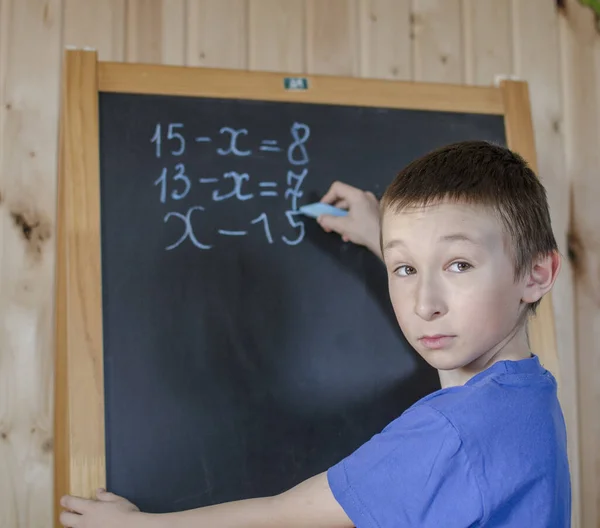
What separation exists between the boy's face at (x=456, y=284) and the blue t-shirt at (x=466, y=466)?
0.06 metres

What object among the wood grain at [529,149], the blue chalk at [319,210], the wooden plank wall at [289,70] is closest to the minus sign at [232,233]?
the blue chalk at [319,210]

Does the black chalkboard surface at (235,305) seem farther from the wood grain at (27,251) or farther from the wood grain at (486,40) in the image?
the wood grain at (486,40)

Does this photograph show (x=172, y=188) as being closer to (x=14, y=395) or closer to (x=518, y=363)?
(x=14, y=395)

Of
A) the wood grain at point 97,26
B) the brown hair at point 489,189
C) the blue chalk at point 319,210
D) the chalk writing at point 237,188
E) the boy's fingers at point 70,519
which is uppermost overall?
the wood grain at point 97,26

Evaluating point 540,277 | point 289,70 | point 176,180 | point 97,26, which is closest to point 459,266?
point 540,277

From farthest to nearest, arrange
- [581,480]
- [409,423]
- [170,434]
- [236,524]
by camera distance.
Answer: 1. [581,480]
2. [170,434]
3. [236,524]
4. [409,423]

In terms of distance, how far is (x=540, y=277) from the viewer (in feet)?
3.39

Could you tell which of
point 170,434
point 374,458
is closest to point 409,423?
point 374,458

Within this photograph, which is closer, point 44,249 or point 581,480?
point 44,249

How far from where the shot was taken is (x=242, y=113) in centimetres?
146

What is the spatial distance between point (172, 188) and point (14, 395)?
520mm

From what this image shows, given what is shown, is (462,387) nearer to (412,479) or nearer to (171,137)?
(412,479)

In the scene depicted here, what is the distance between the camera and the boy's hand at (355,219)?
4.68 ft

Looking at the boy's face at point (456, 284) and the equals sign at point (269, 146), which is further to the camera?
the equals sign at point (269, 146)
